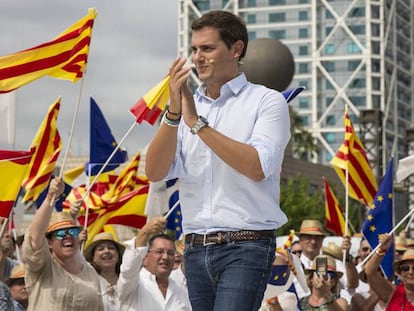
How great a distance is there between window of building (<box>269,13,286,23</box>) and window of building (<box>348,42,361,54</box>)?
7618mm

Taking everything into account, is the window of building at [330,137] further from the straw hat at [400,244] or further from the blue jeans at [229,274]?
the blue jeans at [229,274]

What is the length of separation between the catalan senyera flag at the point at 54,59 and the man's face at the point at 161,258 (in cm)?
165

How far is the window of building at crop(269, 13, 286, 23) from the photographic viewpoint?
119 metres

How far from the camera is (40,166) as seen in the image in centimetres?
1312

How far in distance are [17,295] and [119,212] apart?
4.13 meters

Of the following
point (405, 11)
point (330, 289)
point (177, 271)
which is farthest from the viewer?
point (405, 11)

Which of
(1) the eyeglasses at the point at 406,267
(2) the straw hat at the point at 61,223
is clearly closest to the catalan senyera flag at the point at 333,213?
(1) the eyeglasses at the point at 406,267

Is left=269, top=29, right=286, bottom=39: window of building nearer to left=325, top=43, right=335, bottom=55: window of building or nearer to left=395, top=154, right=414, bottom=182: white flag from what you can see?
left=325, top=43, right=335, bottom=55: window of building

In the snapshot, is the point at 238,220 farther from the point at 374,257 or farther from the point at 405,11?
the point at 405,11

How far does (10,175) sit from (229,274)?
14.4 ft

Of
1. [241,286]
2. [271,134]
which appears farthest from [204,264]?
[271,134]

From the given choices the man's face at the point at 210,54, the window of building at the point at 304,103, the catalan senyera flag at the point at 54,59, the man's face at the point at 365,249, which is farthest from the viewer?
the window of building at the point at 304,103

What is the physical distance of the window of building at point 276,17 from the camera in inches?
4702

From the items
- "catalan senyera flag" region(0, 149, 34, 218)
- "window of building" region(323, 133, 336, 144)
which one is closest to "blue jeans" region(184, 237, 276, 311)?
"catalan senyera flag" region(0, 149, 34, 218)
